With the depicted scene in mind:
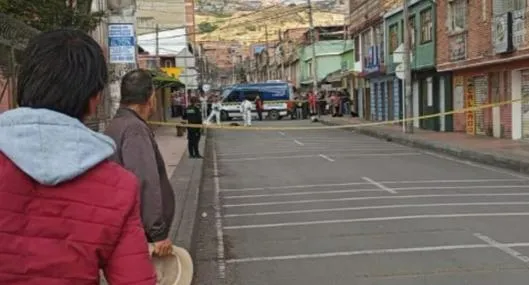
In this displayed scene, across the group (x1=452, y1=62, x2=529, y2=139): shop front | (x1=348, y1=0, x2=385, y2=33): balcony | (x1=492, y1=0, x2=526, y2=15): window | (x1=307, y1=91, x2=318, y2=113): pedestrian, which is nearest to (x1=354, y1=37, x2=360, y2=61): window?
(x1=348, y1=0, x2=385, y2=33): balcony

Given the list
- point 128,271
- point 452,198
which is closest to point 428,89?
point 452,198

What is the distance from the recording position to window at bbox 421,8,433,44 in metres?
33.0

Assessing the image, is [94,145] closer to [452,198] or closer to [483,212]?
[483,212]

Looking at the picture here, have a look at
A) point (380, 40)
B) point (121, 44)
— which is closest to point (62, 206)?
point (121, 44)

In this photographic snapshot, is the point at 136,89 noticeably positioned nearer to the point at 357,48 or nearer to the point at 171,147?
the point at 171,147

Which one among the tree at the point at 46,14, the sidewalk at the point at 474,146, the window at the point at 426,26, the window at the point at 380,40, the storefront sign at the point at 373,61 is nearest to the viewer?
the tree at the point at 46,14

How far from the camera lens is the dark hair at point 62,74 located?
233cm

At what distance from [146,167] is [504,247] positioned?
216 inches

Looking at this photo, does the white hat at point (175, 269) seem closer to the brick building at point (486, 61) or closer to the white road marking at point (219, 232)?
the white road marking at point (219, 232)

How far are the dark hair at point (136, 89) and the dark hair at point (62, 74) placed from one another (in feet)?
7.27

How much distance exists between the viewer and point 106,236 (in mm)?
2213

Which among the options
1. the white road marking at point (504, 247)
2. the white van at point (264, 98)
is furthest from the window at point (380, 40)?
the white road marking at point (504, 247)

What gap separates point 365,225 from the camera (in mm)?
10297

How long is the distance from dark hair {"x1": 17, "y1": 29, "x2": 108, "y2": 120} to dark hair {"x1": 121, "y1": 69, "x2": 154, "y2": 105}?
2216 millimetres
